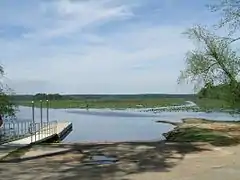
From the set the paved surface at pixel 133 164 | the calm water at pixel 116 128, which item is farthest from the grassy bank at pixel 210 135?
the calm water at pixel 116 128

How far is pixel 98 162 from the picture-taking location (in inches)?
584

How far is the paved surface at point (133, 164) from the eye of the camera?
12.4 meters

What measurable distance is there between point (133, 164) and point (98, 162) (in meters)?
1.16

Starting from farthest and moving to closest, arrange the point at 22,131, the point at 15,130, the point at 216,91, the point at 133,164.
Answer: the point at 22,131
the point at 216,91
the point at 15,130
the point at 133,164

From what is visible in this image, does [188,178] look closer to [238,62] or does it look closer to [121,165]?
[121,165]

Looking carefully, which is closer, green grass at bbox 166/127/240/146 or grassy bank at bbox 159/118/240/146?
green grass at bbox 166/127/240/146

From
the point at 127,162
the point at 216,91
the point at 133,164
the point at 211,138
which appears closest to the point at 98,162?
the point at 127,162

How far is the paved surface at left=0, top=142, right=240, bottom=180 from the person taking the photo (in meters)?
12.4

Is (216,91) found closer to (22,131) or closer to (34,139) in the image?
(34,139)

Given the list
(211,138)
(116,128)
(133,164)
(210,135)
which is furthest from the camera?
(116,128)

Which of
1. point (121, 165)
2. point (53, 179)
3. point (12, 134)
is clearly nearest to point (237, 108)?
point (12, 134)

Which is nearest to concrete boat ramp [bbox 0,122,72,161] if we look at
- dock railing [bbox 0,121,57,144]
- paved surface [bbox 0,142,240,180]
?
dock railing [bbox 0,121,57,144]

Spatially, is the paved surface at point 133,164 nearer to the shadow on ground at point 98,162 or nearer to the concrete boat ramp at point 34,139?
the shadow on ground at point 98,162

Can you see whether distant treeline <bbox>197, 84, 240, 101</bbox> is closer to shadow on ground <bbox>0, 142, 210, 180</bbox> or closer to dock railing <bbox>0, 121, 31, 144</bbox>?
dock railing <bbox>0, 121, 31, 144</bbox>
